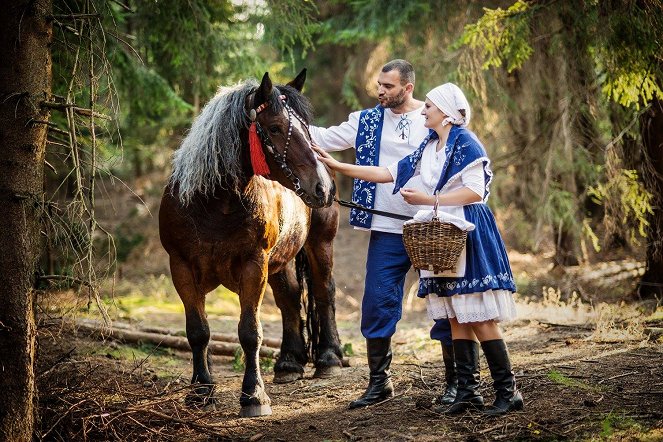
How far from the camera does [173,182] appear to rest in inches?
218

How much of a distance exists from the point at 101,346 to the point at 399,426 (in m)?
3.98

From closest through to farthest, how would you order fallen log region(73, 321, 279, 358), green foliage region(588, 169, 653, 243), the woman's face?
the woman's face, fallen log region(73, 321, 279, 358), green foliage region(588, 169, 653, 243)

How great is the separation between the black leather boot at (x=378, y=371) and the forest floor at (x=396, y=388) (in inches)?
3.7

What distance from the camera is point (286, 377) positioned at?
6.76 m

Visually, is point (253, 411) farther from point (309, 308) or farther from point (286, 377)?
point (309, 308)

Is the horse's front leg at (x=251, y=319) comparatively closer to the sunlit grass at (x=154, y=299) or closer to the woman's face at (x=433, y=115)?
the woman's face at (x=433, y=115)

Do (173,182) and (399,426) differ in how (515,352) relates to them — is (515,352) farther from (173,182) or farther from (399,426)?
(173,182)

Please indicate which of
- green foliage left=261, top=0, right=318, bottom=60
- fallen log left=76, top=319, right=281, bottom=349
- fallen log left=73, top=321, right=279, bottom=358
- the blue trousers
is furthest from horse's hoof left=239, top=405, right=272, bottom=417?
green foliage left=261, top=0, right=318, bottom=60

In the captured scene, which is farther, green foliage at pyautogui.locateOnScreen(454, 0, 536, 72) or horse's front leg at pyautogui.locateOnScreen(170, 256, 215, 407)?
green foliage at pyautogui.locateOnScreen(454, 0, 536, 72)

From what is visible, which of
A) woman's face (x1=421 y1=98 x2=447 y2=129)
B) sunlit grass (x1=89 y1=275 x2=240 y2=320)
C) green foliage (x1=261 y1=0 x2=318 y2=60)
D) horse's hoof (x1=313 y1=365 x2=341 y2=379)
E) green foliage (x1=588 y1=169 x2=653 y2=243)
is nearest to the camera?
woman's face (x1=421 y1=98 x2=447 y2=129)

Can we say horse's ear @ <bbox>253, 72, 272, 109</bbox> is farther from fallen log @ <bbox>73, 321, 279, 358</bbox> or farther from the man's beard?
fallen log @ <bbox>73, 321, 279, 358</bbox>

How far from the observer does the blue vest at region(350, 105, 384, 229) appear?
5.53m

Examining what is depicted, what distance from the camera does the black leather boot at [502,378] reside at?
464 cm

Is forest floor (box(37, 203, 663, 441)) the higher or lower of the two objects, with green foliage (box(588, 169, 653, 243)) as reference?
lower
